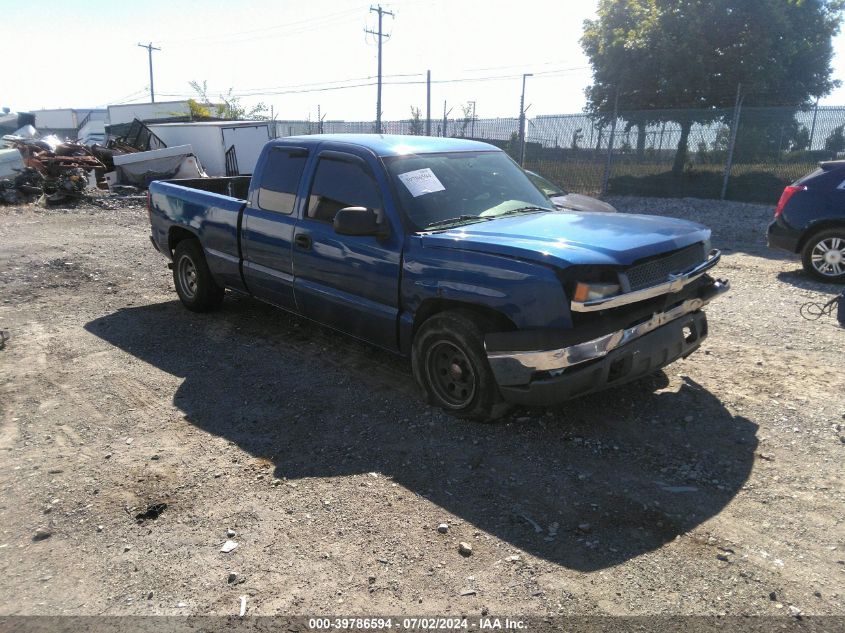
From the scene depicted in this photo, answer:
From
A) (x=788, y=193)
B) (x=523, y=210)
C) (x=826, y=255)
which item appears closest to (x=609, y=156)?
(x=788, y=193)

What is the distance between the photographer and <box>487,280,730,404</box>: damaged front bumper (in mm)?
3688

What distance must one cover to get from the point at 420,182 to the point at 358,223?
632mm

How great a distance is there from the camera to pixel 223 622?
2.65m

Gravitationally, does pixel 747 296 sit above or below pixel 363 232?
below

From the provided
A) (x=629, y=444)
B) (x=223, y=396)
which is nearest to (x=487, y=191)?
(x=629, y=444)

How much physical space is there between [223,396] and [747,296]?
20.1 feet

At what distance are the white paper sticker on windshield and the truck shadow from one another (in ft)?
4.94

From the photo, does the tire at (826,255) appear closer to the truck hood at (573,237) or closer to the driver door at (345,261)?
the truck hood at (573,237)

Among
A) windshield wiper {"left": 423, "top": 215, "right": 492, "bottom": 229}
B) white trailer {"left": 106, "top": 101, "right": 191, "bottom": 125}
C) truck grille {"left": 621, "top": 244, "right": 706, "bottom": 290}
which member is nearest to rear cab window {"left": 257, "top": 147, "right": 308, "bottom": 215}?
windshield wiper {"left": 423, "top": 215, "right": 492, "bottom": 229}

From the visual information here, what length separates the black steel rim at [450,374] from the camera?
4.23 m

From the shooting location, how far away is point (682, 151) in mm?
16781

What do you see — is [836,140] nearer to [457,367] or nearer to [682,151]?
[682,151]

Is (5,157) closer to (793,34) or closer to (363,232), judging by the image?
(363,232)

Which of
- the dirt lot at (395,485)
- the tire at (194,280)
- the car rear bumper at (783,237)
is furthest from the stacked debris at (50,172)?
the car rear bumper at (783,237)
